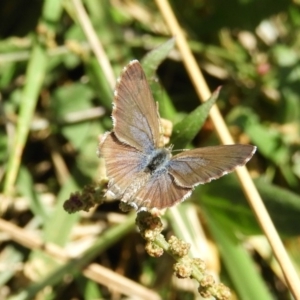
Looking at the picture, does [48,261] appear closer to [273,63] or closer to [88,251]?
[88,251]

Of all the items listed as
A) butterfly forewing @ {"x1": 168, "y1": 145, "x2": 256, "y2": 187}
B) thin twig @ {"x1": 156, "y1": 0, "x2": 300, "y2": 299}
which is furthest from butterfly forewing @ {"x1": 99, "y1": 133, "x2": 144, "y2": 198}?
thin twig @ {"x1": 156, "y1": 0, "x2": 300, "y2": 299}

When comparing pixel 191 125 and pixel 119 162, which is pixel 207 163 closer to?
pixel 119 162

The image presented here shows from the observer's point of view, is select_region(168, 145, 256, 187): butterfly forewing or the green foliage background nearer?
select_region(168, 145, 256, 187): butterfly forewing

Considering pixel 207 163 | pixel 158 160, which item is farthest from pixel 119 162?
pixel 207 163

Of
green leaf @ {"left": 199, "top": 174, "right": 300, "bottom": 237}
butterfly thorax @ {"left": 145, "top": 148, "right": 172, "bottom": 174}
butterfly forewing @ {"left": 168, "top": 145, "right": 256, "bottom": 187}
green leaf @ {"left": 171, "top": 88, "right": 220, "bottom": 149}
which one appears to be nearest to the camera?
butterfly forewing @ {"left": 168, "top": 145, "right": 256, "bottom": 187}

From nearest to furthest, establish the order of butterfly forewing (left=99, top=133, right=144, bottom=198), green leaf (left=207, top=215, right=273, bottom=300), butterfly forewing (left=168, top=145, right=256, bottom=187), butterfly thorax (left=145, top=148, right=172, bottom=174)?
butterfly forewing (left=168, top=145, right=256, bottom=187) < butterfly forewing (left=99, top=133, right=144, bottom=198) < butterfly thorax (left=145, top=148, right=172, bottom=174) < green leaf (left=207, top=215, right=273, bottom=300)

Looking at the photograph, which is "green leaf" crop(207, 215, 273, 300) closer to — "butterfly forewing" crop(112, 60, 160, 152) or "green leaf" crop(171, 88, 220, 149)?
"green leaf" crop(171, 88, 220, 149)

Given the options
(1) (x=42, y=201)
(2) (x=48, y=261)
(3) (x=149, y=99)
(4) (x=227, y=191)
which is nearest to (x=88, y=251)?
(2) (x=48, y=261)
